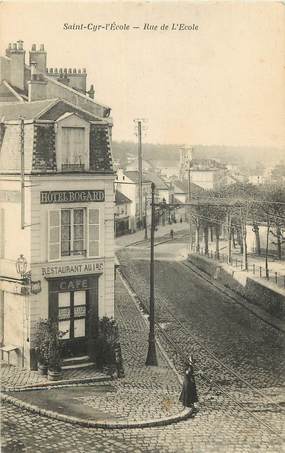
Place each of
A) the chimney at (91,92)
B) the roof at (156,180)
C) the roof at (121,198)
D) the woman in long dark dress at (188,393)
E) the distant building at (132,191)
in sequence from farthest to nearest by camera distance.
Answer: the roof at (156,180), the distant building at (132,191), the roof at (121,198), the chimney at (91,92), the woman in long dark dress at (188,393)

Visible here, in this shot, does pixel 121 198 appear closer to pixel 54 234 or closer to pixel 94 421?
pixel 54 234

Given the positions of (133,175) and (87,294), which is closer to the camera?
(87,294)

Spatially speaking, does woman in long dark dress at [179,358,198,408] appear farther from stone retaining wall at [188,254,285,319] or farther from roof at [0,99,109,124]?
stone retaining wall at [188,254,285,319]

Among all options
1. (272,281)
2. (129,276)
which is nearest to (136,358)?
(272,281)

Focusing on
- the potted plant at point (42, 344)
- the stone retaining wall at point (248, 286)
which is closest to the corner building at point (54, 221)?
the potted plant at point (42, 344)

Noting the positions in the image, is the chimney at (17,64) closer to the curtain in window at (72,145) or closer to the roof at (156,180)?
the curtain in window at (72,145)

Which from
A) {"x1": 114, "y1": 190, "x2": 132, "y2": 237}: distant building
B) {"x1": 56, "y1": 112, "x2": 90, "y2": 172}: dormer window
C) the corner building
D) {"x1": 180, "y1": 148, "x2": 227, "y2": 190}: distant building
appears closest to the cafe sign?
the corner building

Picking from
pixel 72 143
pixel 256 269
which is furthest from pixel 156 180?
pixel 72 143
